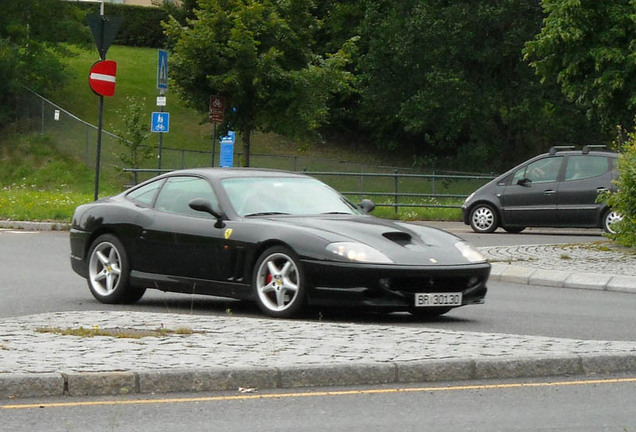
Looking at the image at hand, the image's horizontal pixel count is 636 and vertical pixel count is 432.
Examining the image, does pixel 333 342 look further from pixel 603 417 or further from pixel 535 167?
pixel 535 167

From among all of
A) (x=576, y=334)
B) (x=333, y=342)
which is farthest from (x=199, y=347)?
(x=576, y=334)

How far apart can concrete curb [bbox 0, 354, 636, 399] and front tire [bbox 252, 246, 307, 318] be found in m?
3.23

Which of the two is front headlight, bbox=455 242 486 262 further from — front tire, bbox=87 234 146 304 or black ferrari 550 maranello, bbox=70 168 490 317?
→ front tire, bbox=87 234 146 304

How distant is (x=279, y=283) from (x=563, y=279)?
610 centimetres

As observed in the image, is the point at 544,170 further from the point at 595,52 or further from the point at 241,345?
the point at 241,345

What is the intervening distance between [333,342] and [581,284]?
765 centimetres

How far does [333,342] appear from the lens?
389 inches

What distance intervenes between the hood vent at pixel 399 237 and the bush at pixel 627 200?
9.35 metres

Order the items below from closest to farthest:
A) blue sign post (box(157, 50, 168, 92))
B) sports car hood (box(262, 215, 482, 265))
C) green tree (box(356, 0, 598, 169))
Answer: sports car hood (box(262, 215, 482, 265)) → blue sign post (box(157, 50, 168, 92)) → green tree (box(356, 0, 598, 169))

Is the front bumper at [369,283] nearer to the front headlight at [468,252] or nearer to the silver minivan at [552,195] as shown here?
the front headlight at [468,252]

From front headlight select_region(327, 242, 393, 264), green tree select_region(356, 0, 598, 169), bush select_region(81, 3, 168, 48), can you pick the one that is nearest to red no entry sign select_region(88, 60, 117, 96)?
front headlight select_region(327, 242, 393, 264)

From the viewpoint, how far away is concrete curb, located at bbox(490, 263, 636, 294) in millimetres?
16562

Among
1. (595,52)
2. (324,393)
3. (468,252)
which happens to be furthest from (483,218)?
(324,393)

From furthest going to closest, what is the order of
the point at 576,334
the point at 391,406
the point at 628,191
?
the point at 628,191 → the point at 576,334 → the point at 391,406
